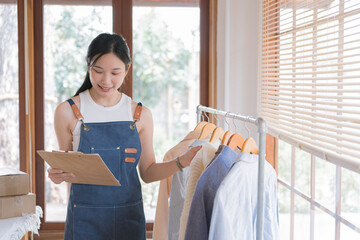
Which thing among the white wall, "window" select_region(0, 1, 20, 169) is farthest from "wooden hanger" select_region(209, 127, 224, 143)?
"window" select_region(0, 1, 20, 169)

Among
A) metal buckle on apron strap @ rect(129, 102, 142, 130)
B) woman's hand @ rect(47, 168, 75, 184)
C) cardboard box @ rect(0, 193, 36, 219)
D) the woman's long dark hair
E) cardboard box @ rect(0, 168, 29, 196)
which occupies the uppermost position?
the woman's long dark hair

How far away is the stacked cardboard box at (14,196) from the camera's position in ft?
6.24

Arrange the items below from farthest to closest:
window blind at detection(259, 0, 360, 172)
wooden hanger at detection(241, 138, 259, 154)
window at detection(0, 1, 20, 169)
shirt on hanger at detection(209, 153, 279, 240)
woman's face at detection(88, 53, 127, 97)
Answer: window at detection(0, 1, 20, 169)
woman's face at detection(88, 53, 127, 97)
window blind at detection(259, 0, 360, 172)
wooden hanger at detection(241, 138, 259, 154)
shirt on hanger at detection(209, 153, 279, 240)

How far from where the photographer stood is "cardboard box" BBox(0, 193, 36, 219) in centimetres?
190

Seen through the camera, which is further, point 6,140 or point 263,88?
point 6,140

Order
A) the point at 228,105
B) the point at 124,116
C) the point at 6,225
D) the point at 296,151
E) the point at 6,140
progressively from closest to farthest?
1. the point at 6,225
2. the point at 124,116
3. the point at 296,151
4. the point at 228,105
5. the point at 6,140

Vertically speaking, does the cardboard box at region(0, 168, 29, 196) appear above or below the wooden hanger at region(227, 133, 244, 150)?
below

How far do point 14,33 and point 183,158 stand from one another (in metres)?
2.03

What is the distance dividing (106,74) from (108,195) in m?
0.50

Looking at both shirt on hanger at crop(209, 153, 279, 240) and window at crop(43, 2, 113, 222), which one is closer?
shirt on hanger at crop(209, 153, 279, 240)

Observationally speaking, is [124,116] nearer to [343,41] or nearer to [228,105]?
[343,41]

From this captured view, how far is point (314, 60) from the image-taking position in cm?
204

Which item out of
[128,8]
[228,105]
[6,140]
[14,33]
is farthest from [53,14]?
[228,105]

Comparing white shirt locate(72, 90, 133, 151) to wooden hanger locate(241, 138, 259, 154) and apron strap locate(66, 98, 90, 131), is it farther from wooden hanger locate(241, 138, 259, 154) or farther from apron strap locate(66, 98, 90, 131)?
wooden hanger locate(241, 138, 259, 154)
